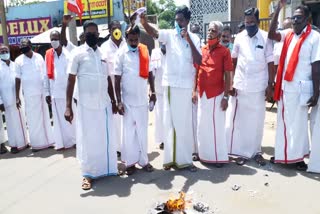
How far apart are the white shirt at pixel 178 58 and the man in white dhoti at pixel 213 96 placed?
21 centimetres

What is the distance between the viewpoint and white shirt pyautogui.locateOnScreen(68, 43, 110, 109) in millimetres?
4230

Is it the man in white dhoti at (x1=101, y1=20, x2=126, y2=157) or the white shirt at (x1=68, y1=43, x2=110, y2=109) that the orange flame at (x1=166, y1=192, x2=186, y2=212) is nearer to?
the white shirt at (x1=68, y1=43, x2=110, y2=109)

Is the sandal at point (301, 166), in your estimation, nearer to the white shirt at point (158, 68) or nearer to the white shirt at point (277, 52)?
the white shirt at point (277, 52)

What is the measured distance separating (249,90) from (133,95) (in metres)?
1.62

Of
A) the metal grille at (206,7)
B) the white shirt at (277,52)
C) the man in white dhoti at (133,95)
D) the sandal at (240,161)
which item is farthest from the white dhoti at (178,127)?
the metal grille at (206,7)

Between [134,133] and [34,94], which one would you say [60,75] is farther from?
[134,133]

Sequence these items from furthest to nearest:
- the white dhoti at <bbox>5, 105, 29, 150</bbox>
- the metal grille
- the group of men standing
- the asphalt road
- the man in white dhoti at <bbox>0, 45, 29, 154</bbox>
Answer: the metal grille
the white dhoti at <bbox>5, 105, 29, 150</bbox>
the man in white dhoti at <bbox>0, 45, 29, 154</bbox>
the group of men standing
the asphalt road

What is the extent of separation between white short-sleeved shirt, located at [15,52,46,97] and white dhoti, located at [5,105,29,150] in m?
0.42

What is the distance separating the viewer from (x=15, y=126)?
6.33m

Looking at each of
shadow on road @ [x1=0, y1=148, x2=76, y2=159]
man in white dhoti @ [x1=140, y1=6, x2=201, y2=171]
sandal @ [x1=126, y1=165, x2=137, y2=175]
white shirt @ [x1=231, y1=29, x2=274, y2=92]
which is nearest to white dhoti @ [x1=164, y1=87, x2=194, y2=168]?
man in white dhoti @ [x1=140, y1=6, x2=201, y2=171]

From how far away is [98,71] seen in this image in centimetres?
430

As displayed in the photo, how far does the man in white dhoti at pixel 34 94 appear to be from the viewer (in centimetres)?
605

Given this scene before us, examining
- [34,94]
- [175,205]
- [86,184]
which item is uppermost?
[34,94]

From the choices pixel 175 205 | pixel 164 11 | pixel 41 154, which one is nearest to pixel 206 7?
pixel 41 154
